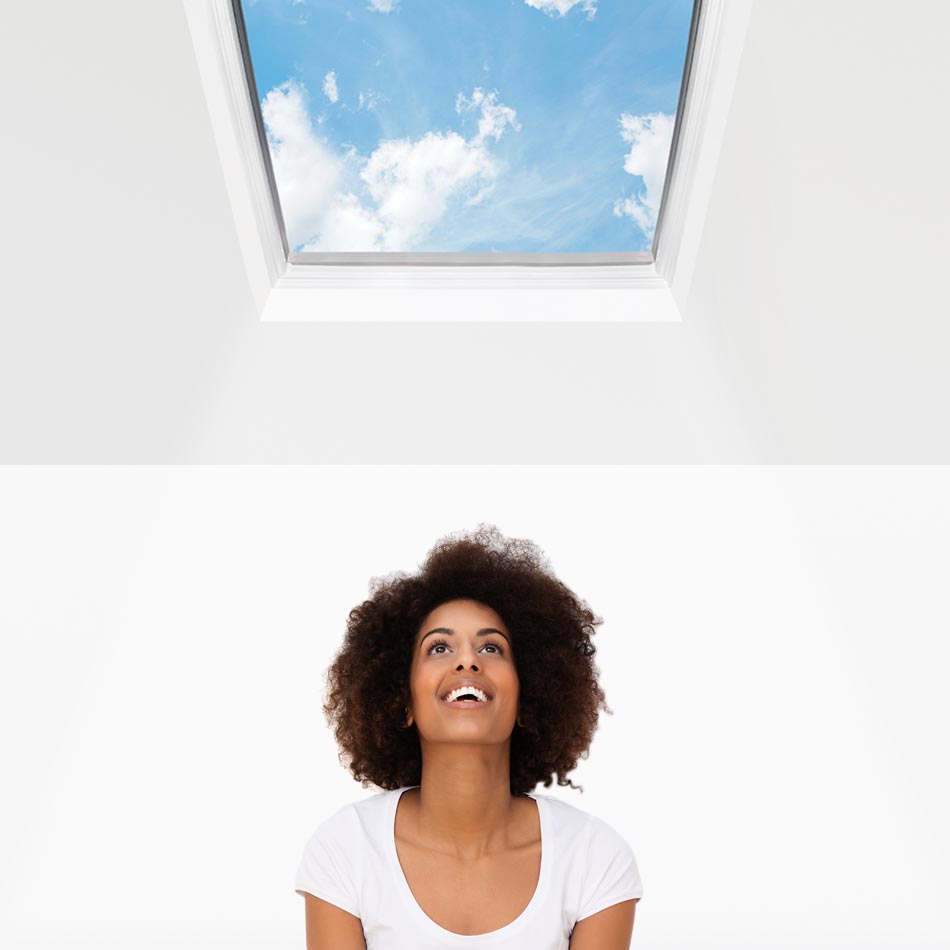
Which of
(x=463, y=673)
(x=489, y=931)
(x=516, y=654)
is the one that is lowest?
(x=489, y=931)

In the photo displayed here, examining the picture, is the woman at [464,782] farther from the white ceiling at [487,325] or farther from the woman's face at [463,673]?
the white ceiling at [487,325]

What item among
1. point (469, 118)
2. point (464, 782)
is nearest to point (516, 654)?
point (464, 782)

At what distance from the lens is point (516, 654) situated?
1.75 metres

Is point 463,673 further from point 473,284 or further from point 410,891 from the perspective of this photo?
point 473,284

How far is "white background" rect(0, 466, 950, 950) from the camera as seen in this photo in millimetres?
2836

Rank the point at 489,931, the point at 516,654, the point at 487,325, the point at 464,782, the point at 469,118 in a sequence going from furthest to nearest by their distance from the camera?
the point at 487,325 < the point at 469,118 < the point at 516,654 < the point at 464,782 < the point at 489,931

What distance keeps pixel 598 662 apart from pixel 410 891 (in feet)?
6.14

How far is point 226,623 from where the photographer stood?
125 inches

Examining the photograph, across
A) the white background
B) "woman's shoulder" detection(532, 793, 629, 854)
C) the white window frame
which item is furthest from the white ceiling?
"woman's shoulder" detection(532, 793, 629, 854)

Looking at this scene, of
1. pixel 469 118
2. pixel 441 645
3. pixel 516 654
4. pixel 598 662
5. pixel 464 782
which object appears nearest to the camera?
pixel 464 782

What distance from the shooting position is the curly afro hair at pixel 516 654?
66.1 inches

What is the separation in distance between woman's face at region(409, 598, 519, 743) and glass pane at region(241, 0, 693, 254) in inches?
59.2

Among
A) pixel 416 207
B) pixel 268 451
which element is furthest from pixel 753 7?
pixel 268 451

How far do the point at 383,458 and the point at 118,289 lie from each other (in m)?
1.09
